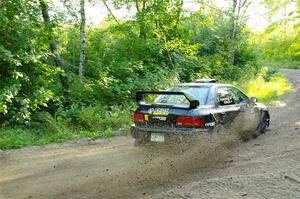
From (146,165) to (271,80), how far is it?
19544mm

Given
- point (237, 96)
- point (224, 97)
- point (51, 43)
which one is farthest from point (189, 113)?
point (51, 43)

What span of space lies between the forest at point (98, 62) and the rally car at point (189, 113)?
Answer: 281 centimetres

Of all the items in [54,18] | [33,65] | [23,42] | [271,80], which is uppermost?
[54,18]

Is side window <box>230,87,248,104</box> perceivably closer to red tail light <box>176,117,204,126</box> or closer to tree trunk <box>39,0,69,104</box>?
red tail light <box>176,117,204,126</box>

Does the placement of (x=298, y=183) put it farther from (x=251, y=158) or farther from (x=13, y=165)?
(x=13, y=165)

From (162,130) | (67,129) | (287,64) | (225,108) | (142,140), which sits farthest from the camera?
A: (287,64)

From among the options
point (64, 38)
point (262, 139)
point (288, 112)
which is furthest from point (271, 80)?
point (262, 139)

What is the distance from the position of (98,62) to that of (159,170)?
8.28m

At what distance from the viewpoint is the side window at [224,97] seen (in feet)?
24.2

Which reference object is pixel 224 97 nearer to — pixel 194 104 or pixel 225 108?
pixel 225 108

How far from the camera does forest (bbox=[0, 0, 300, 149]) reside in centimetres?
920

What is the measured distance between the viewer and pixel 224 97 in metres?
7.59

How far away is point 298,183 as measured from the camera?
4.50m

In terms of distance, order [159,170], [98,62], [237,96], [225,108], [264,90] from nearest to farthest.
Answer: [159,170]
[225,108]
[237,96]
[98,62]
[264,90]
